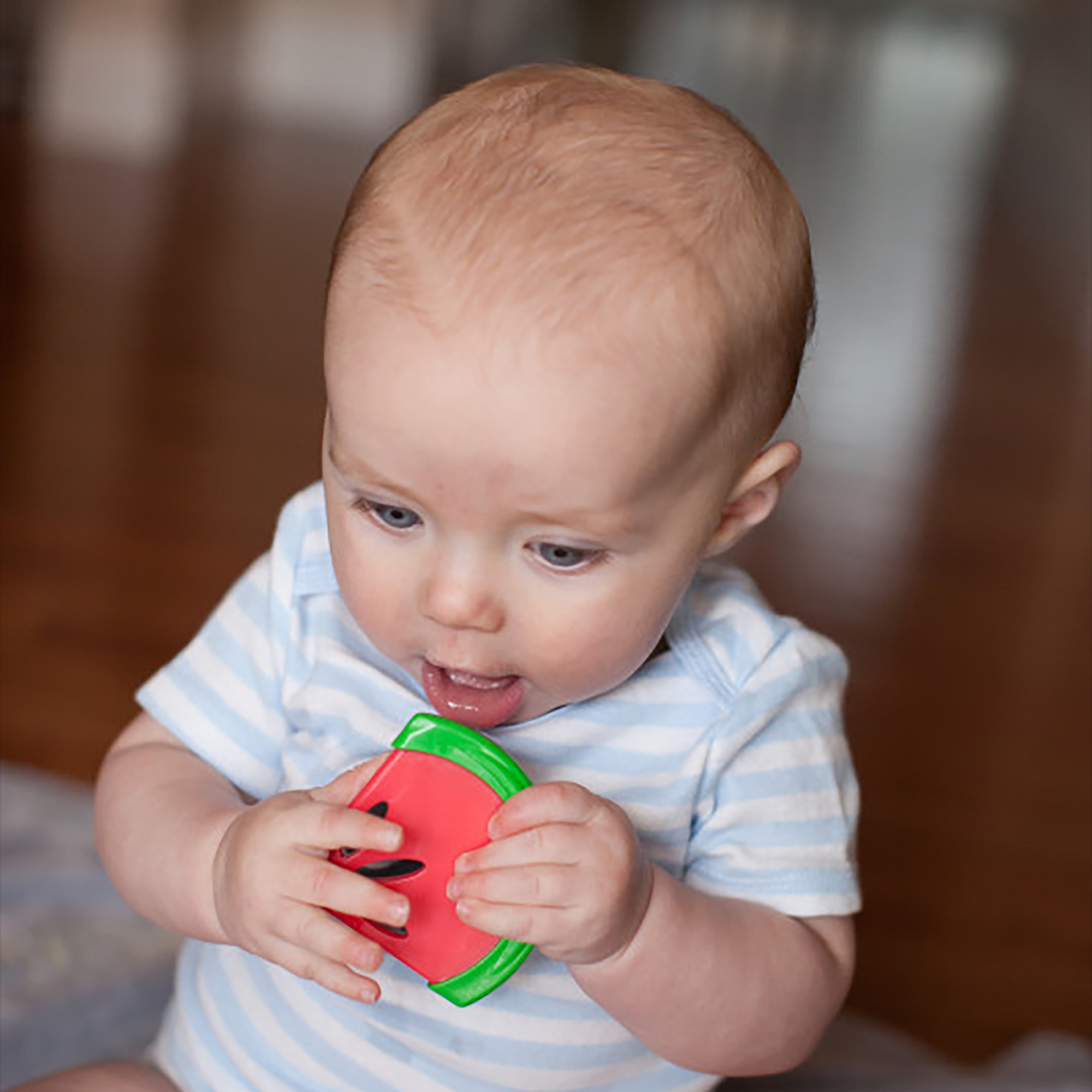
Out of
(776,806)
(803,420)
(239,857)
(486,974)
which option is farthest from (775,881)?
(803,420)

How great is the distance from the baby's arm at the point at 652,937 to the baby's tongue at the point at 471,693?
64 millimetres

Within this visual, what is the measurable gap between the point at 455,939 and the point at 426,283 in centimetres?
30

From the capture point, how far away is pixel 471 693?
0.84 m

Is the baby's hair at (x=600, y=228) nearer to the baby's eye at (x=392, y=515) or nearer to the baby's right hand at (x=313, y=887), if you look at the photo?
the baby's eye at (x=392, y=515)

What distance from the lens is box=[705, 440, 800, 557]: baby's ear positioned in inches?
33.0

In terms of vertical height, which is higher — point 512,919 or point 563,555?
point 563,555

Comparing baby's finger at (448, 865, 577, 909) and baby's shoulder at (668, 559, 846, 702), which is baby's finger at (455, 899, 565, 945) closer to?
baby's finger at (448, 865, 577, 909)

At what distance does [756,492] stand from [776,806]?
0.54ft

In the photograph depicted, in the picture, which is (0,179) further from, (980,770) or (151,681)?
(151,681)

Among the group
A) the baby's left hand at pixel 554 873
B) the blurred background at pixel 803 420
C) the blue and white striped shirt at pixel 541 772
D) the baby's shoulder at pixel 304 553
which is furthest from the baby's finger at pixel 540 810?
the blurred background at pixel 803 420

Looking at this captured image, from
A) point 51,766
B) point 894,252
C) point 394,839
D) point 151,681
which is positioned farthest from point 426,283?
point 894,252

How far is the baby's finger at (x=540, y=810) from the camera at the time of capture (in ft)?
2.54

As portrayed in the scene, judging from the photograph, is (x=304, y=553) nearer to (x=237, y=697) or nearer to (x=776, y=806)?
(x=237, y=697)

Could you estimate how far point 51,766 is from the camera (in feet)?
5.13
